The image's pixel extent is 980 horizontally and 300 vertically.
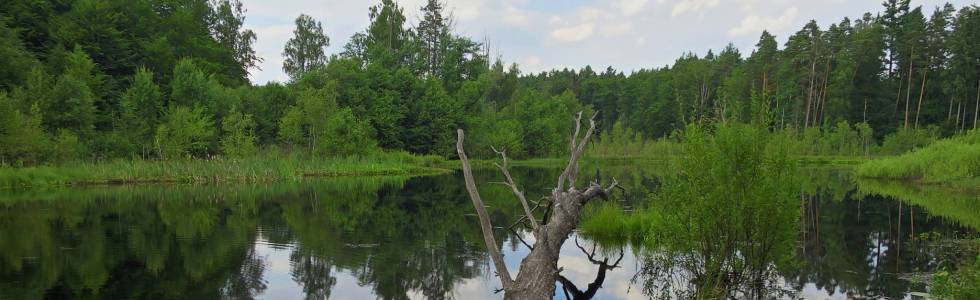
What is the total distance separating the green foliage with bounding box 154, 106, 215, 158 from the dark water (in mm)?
12772

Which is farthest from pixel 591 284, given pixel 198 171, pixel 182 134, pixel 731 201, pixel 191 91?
pixel 191 91

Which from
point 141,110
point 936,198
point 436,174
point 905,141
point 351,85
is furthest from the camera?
point 905,141

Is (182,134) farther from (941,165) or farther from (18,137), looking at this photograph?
(941,165)

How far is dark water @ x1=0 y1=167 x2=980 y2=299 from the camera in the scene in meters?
10.1

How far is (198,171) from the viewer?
32.8m

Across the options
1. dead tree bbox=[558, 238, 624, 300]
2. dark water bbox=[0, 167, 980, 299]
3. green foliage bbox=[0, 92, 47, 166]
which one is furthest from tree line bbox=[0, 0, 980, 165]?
dead tree bbox=[558, 238, 624, 300]

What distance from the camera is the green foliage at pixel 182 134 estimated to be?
36969 mm

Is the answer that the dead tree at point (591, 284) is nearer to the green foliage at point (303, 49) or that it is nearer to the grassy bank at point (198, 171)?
the grassy bank at point (198, 171)

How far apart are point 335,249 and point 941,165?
105ft

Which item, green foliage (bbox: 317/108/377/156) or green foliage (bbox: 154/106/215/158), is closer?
green foliage (bbox: 154/106/215/158)

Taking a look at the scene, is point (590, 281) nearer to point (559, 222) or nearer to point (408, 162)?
point (559, 222)

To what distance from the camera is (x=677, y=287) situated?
10.3 m

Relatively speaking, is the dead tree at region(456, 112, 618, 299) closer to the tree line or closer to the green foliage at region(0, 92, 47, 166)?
the tree line

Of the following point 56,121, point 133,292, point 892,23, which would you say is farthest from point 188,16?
point 892,23
